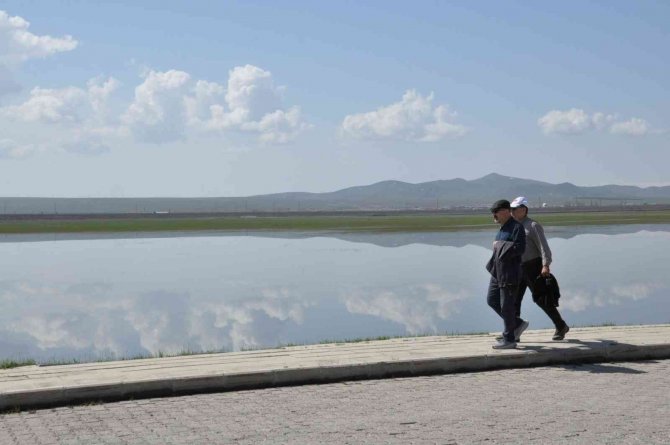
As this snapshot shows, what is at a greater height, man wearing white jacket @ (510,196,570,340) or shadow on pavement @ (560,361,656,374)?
man wearing white jacket @ (510,196,570,340)

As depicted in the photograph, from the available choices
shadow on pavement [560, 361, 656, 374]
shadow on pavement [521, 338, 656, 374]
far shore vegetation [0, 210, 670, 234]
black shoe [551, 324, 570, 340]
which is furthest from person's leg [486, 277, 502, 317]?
far shore vegetation [0, 210, 670, 234]

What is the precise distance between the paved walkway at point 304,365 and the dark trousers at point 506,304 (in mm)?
265

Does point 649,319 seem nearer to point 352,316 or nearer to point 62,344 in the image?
point 352,316

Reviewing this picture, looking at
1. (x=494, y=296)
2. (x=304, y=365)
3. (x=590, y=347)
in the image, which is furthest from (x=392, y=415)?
(x=494, y=296)

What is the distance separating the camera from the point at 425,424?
789 cm

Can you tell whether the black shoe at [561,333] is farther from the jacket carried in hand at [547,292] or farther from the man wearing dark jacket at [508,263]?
the man wearing dark jacket at [508,263]

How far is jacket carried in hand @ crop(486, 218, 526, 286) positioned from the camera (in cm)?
1128

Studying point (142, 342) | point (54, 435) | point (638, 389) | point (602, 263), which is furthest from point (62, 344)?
point (602, 263)

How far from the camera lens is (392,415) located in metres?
8.24

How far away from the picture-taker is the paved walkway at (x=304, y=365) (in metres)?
8.79

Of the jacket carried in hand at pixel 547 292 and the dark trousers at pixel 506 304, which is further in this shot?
the jacket carried in hand at pixel 547 292

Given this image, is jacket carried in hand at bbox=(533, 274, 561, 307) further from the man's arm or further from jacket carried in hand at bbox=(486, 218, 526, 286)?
jacket carried in hand at bbox=(486, 218, 526, 286)

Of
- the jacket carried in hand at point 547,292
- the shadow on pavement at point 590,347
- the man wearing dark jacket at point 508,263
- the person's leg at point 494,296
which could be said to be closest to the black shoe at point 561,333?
the shadow on pavement at point 590,347

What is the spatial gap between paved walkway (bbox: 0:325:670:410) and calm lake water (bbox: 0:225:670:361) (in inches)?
152
